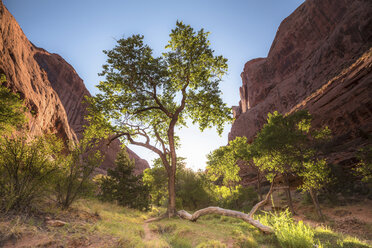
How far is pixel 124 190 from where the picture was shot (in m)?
18.7

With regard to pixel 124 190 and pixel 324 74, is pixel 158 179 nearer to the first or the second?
pixel 124 190

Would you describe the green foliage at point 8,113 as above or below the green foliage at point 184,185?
above

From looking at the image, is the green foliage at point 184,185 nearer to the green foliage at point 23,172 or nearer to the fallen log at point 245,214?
the fallen log at point 245,214

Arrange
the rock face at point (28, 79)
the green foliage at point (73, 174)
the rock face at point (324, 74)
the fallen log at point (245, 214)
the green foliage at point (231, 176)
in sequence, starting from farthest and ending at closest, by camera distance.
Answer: the green foliage at point (231, 176), the rock face at point (324, 74), the rock face at point (28, 79), the green foliage at point (73, 174), the fallen log at point (245, 214)

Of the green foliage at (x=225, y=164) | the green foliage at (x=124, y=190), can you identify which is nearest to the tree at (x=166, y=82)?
the green foliage at (x=124, y=190)

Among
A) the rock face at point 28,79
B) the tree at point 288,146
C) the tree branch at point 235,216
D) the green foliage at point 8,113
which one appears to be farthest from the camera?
the tree at point 288,146

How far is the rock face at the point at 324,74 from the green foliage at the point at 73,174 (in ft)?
93.1

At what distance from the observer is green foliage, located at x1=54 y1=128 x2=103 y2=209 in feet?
26.4

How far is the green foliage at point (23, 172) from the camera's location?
5842mm

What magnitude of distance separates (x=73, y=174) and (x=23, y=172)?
2.40 m

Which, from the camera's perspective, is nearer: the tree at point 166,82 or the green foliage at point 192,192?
the tree at point 166,82

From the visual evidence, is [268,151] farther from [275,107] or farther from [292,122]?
[275,107]

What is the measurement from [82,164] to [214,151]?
23352mm

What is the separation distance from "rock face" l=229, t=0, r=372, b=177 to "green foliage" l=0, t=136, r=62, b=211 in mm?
29943
